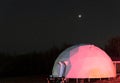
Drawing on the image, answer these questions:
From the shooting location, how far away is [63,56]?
109ft

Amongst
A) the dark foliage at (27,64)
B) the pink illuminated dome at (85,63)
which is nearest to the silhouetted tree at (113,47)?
the dark foliage at (27,64)

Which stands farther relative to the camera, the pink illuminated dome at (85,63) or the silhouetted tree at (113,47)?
the silhouetted tree at (113,47)

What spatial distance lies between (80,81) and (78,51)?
2.75 meters

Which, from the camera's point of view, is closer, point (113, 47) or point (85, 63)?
point (85, 63)

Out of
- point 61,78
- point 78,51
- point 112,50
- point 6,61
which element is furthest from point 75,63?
point 112,50

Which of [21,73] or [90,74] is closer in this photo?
[90,74]

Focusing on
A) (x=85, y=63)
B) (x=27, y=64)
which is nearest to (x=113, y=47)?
(x=27, y=64)

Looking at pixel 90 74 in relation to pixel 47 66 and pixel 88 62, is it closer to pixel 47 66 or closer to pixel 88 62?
pixel 88 62

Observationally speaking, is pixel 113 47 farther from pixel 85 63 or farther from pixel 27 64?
pixel 85 63

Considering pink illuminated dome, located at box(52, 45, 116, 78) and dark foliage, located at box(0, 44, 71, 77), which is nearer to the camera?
pink illuminated dome, located at box(52, 45, 116, 78)

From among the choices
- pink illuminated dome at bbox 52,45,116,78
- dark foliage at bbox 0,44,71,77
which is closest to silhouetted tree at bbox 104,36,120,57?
dark foliage at bbox 0,44,71,77

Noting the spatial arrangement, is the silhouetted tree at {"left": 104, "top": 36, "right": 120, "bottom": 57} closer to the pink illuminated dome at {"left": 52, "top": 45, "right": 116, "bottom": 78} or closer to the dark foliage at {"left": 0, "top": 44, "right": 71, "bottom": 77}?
the dark foliage at {"left": 0, "top": 44, "right": 71, "bottom": 77}

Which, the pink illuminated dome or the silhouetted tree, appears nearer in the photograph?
the pink illuminated dome

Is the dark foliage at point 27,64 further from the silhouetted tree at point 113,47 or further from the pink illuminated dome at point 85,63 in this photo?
the pink illuminated dome at point 85,63
